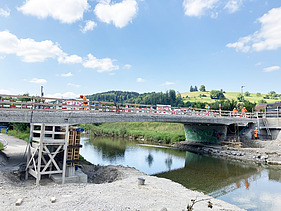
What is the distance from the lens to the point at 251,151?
Result: 29.0 metres

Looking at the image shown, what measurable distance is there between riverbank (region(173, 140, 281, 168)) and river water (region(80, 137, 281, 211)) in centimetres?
255

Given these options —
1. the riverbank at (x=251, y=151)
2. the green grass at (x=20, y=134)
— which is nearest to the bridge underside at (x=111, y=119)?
the riverbank at (x=251, y=151)

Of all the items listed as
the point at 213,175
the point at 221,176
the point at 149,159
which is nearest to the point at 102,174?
the point at 213,175

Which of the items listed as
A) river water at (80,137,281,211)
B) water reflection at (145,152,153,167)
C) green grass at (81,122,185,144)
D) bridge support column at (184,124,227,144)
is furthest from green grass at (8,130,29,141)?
bridge support column at (184,124,227,144)

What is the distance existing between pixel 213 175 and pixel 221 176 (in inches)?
28.0

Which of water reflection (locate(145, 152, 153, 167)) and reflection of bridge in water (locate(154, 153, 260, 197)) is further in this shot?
water reflection (locate(145, 152, 153, 167))

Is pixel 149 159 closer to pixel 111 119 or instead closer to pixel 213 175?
pixel 213 175

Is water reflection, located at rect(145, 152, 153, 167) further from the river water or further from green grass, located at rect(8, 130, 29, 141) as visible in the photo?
green grass, located at rect(8, 130, 29, 141)

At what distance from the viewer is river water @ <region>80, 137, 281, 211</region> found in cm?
1375

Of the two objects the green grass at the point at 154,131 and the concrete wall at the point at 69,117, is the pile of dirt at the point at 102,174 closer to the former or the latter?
the concrete wall at the point at 69,117

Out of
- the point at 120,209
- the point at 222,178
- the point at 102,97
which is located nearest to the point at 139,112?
the point at 222,178

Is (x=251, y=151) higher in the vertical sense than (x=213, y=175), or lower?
higher

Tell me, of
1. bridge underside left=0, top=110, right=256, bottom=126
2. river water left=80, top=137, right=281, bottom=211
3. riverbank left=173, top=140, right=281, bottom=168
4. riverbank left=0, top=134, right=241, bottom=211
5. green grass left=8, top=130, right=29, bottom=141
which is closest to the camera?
riverbank left=0, top=134, right=241, bottom=211

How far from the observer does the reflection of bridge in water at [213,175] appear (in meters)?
16.0
